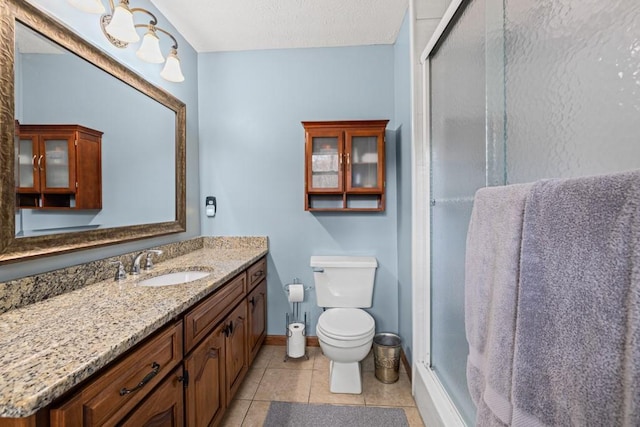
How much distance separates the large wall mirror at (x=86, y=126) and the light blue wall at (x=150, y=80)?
0.16ft

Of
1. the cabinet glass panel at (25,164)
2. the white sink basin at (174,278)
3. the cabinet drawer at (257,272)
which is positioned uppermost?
the cabinet glass panel at (25,164)

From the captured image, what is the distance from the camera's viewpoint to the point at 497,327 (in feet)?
2.05

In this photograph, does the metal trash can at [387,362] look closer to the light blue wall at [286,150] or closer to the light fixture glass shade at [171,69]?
the light blue wall at [286,150]

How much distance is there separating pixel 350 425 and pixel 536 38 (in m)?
1.83

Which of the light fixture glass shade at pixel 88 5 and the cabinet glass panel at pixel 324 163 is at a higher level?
the light fixture glass shade at pixel 88 5

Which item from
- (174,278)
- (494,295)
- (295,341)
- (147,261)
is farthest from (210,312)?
(494,295)

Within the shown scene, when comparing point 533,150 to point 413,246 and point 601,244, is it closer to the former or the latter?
point 601,244

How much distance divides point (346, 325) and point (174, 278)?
1.08 meters

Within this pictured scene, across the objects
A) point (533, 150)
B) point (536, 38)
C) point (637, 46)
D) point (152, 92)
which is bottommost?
point (533, 150)

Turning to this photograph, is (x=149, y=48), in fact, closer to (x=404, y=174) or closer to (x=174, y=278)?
(x=174, y=278)

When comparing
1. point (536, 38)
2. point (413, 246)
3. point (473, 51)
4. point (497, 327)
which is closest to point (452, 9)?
point (473, 51)

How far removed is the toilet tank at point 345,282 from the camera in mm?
2008

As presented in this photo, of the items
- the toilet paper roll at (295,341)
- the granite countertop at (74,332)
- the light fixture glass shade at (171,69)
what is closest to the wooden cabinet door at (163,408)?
the granite countertop at (74,332)

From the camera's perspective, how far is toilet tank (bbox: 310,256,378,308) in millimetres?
2008
